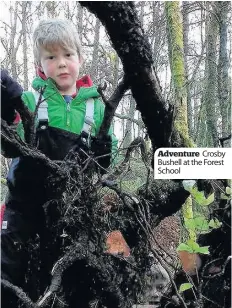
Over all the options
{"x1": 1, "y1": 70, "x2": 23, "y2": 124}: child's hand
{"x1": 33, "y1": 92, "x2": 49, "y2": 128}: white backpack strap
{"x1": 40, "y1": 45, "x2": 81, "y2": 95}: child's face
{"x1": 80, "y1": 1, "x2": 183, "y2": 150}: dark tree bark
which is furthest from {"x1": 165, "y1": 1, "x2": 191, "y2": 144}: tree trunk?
{"x1": 1, "y1": 70, "x2": 23, "y2": 124}: child's hand

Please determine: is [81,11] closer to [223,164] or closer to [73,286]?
[223,164]

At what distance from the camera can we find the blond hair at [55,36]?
1.42 meters

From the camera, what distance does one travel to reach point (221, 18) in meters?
2.27

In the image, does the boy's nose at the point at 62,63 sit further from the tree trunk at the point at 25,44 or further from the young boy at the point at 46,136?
the tree trunk at the point at 25,44

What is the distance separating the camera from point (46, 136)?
4.68 feet

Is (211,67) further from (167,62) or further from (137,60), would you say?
(137,60)

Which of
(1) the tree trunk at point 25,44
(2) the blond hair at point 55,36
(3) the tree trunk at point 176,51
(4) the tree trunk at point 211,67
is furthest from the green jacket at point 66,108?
(4) the tree trunk at point 211,67

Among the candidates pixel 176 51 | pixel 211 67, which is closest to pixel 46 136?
pixel 176 51

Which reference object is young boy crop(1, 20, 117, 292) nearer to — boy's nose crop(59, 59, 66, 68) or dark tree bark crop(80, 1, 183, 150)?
boy's nose crop(59, 59, 66, 68)

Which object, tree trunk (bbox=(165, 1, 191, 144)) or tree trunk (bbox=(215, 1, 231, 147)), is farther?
tree trunk (bbox=(215, 1, 231, 147))

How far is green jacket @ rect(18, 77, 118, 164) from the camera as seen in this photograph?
147cm

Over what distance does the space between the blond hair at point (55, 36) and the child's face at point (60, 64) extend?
17 mm

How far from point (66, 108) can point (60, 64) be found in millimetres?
156

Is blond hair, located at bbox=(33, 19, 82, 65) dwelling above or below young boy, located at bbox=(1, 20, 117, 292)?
above
